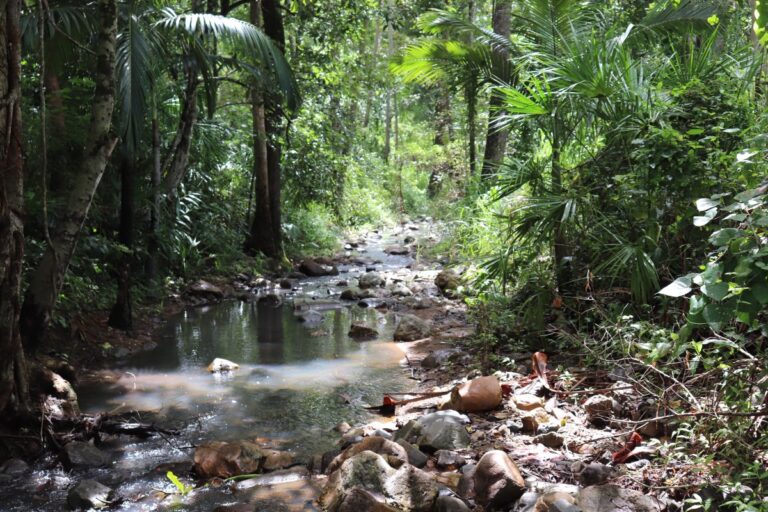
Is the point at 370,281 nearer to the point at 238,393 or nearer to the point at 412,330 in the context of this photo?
the point at 412,330

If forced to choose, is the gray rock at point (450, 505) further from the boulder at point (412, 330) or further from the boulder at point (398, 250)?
the boulder at point (398, 250)

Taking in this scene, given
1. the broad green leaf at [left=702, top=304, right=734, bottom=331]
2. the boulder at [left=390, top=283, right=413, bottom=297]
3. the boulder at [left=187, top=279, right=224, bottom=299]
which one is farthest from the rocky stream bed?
the boulder at [left=390, top=283, right=413, bottom=297]

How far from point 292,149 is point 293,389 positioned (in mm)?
8721

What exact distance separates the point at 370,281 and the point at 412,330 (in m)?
3.68

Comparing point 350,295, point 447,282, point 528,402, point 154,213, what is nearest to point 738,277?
point 528,402

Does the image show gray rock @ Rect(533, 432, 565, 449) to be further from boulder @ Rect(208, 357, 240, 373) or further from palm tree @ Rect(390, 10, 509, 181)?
palm tree @ Rect(390, 10, 509, 181)

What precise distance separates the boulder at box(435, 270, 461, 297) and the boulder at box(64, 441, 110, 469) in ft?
20.4

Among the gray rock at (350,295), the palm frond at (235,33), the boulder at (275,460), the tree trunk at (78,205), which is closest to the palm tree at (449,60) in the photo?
the palm frond at (235,33)

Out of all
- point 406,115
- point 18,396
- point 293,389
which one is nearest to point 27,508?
point 18,396

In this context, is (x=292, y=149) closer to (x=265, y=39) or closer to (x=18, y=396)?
(x=265, y=39)

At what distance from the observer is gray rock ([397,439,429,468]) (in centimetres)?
415

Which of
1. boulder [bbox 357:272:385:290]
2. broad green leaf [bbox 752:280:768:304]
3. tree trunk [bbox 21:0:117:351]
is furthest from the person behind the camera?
boulder [bbox 357:272:385:290]

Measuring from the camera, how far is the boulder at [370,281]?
37.7 ft

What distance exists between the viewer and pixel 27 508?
3.82m
